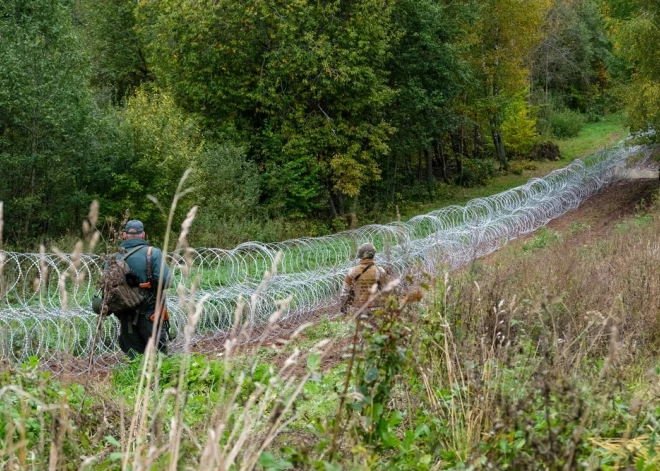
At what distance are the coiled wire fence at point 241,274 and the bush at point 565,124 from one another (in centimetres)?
2229

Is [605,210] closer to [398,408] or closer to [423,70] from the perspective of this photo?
[423,70]

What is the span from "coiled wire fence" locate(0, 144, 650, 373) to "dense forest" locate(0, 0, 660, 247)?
239 centimetres

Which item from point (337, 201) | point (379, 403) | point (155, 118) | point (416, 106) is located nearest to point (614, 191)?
point (416, 106)

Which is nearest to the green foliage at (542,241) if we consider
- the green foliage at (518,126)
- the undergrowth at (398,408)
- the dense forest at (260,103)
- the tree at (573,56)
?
the dense forest at (260,103)

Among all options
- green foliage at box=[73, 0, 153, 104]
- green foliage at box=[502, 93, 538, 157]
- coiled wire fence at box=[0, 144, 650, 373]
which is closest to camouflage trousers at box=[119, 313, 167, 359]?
coiled wire fence at box=[0, 144, 650, 373]

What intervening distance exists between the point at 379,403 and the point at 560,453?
824mm

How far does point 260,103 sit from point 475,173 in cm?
1324

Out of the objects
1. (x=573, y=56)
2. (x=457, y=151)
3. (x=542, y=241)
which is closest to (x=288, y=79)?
(x=542, y=241)

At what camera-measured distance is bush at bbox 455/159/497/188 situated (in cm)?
3338

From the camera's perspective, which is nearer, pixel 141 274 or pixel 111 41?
pixel 141 274

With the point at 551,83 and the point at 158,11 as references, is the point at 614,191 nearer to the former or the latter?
the point at 158,11

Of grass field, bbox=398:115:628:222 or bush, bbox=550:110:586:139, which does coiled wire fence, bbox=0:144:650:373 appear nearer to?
grass field, bbox=398:115:628:222

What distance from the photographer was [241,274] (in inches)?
523

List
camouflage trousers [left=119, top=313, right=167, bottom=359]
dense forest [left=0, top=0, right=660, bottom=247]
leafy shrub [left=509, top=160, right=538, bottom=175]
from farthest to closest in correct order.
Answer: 1. leafy shrub [left=509, top=160, right=538, bottom=175]
2. dense forest [left=0, top=0, right=660, bottom=247]
3. camouflage trousers [left=119, top=313, right=167, bottom=359]
